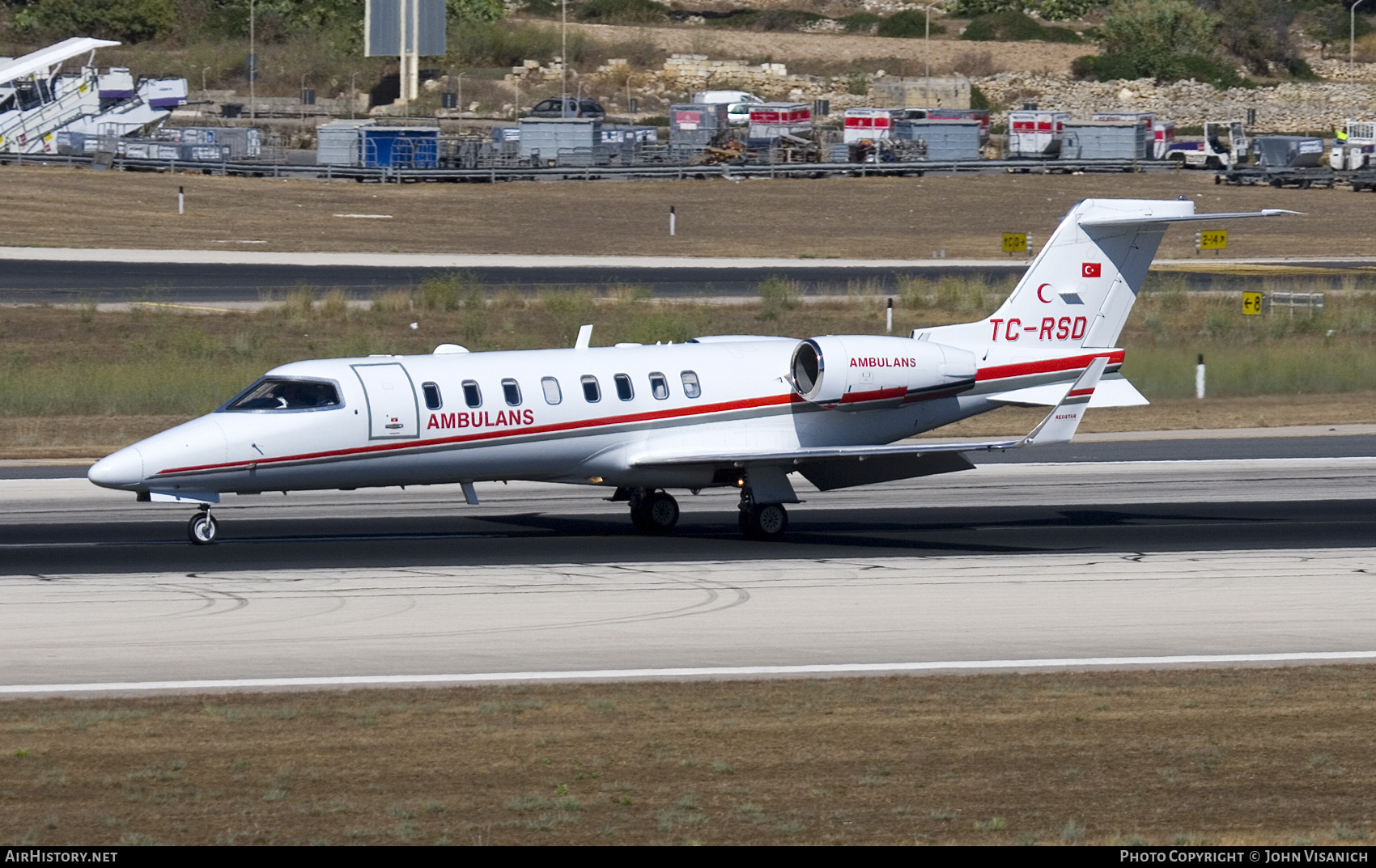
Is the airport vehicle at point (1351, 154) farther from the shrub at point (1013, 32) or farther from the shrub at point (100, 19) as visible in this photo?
the shrub at point (100, 19)

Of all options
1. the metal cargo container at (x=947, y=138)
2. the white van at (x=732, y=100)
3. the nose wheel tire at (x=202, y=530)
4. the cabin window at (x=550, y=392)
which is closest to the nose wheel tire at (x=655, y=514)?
the cabin window at (x=550, y=392)

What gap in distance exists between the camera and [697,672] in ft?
55.0

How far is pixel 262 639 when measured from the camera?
18.0 m

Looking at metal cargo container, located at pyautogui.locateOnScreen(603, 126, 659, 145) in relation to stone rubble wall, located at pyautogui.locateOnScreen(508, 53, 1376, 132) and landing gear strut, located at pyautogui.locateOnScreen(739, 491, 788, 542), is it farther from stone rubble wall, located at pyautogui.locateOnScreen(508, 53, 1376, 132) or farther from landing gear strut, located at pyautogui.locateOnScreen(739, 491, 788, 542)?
landing gear strut, located at pyautogui.locateOnScreen(739, 491, 788, 542)

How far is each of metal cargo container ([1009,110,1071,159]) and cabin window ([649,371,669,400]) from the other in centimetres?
7436

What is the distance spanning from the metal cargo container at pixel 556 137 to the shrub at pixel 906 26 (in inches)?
2406

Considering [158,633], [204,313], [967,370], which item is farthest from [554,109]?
[158,633]

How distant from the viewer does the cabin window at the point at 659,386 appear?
24.8 meters

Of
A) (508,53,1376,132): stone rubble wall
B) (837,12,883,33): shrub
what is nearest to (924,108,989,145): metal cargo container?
(508,53,1376,132): stone rubble wall

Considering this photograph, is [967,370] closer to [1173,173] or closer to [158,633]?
[158,633]

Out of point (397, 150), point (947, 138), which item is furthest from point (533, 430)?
point (947, 138)

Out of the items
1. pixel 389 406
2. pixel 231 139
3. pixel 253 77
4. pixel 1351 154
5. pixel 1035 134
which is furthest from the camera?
pixel 253 77

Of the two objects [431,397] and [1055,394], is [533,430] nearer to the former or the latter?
[431,397]

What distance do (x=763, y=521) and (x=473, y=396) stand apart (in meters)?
4.45
